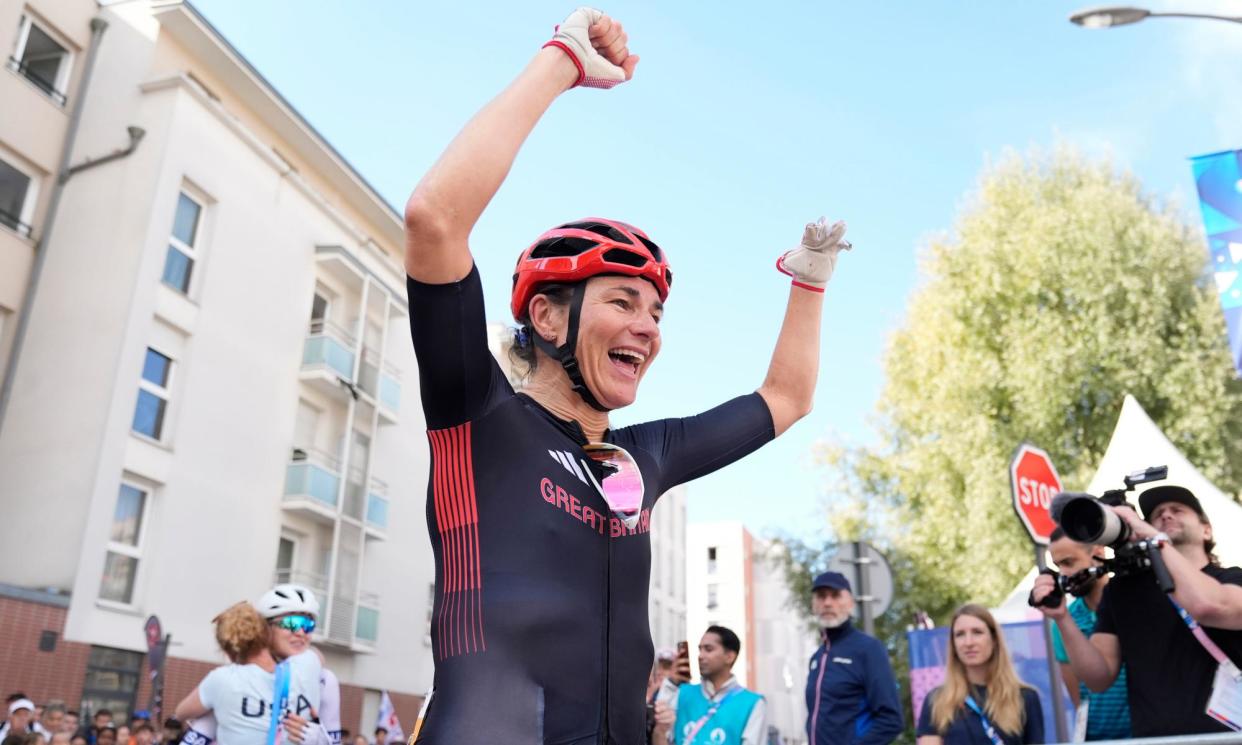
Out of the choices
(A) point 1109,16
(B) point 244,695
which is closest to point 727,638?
(B) point 244,695

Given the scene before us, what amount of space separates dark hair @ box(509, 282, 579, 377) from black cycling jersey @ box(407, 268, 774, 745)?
0.74ft

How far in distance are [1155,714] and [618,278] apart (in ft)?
11.1

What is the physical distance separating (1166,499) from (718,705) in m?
3.62

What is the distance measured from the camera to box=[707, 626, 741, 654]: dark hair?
23.5ft

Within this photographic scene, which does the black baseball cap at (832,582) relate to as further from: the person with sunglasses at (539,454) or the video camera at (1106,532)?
the person with sunglasses at (539,454)

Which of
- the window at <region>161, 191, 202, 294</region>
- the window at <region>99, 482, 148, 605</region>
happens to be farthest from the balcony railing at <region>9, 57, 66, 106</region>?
the window at <region>99, 482, 148, 605</region>

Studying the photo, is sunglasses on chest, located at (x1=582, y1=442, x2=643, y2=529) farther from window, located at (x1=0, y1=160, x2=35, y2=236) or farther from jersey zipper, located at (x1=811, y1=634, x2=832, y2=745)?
window, located at (x1=0, y1=160, x2=35, y2=236)

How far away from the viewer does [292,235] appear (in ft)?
79.3

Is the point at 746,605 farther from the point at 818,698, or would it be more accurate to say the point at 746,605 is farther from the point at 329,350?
the point at 818,698

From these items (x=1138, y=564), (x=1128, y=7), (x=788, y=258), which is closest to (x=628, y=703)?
(x=788, y=258)

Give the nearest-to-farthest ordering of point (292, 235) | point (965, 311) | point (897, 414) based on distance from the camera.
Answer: point (965, 311)
point (897, 414)
point (292, 235)

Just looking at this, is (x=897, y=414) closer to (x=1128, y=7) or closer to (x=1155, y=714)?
(x=1128, y=7)

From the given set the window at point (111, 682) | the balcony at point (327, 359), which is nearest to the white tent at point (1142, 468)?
the window at point (111, 682)

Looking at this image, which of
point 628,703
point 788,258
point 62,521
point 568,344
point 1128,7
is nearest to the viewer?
point 628,703
